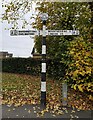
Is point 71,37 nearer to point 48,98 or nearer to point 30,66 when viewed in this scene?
point 48,98

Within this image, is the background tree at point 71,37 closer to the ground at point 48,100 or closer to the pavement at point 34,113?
the ground at point 48,100

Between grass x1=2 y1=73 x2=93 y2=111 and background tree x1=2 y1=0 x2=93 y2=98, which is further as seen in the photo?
grass x1=2 y1=73 x2=93 y2=111

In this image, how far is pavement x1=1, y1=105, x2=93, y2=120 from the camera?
4.90 meters

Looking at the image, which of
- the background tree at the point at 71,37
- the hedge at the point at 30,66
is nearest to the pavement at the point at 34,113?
the background tree at the point at 71,37

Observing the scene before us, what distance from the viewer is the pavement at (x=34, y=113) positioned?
4.90m

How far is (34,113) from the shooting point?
5.17 meters

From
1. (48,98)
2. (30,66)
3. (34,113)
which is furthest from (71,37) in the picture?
(30,66)

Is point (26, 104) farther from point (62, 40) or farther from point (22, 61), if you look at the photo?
point (22, 61)

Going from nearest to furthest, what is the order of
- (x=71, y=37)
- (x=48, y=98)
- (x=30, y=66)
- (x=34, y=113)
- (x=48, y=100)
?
(x=34, y=113)
(x=48, y=100)
(x=48, y=98)
(x=71, y=37)
(x=30, y=66)

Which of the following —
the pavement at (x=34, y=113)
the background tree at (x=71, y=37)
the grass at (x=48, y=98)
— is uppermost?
the background tree at (x=71, y=37)

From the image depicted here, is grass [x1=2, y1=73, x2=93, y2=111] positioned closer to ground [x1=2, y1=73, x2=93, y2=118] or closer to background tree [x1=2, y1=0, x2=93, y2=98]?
ground [x1=2, y1=73, x2=93, y2=118]

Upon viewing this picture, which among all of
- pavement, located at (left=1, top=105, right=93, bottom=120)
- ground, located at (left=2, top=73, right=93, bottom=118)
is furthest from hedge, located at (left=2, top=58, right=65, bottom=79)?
pavement, located at (left=1, top=105, right=93, bottom=120)

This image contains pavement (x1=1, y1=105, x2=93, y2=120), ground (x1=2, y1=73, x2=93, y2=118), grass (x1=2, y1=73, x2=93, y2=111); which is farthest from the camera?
grass (x1=2, y1=73, x2=93, y2=111)

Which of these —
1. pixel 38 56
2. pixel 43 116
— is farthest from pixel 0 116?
pixel 38 56
